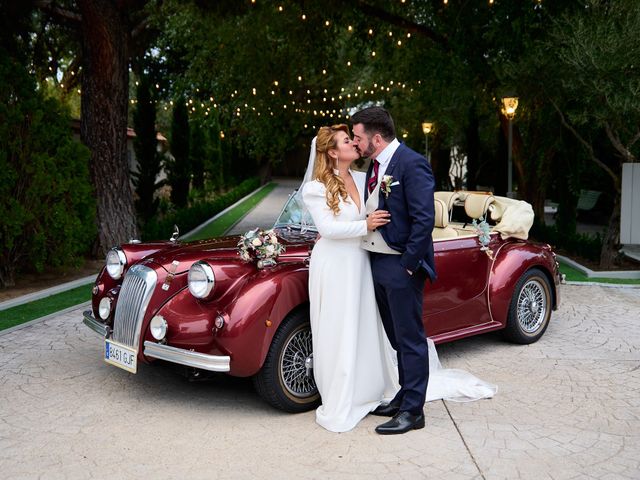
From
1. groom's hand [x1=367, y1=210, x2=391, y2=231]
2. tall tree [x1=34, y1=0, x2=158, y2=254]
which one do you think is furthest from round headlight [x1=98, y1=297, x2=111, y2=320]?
tall tree [x1=34, y1=0, x2=158, y2=254]

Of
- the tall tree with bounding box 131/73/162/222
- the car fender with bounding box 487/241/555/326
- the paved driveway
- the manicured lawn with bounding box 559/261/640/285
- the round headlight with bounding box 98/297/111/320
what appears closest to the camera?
the paved driveway

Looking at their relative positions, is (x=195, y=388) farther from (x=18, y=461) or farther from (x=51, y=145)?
(x=51, y=145)

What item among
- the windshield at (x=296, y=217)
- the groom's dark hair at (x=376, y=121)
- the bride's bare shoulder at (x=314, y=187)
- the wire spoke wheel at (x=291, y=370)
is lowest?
the wire spoke wheel at (x=291, y=370)

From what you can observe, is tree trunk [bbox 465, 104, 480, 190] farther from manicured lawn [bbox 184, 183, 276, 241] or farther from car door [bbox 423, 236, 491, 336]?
car door [bbox 423, 236, 491, 336]

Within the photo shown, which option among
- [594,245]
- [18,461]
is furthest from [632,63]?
[18,461]

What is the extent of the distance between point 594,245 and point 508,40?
14.8ft

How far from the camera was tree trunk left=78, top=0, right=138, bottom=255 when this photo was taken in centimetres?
1160

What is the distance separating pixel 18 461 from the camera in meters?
4.11

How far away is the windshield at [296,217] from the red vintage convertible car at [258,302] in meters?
0.01

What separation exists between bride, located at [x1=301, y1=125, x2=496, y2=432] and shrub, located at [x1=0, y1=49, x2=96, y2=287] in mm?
6100

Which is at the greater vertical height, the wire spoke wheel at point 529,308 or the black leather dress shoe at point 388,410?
the wire spoke wheel at point 529,308

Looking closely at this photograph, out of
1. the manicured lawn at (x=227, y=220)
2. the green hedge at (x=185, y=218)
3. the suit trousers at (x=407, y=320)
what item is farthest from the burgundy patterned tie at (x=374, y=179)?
the green hedge at (x=185, y=218)

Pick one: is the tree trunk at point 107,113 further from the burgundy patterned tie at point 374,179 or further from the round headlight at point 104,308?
the burgundy patterned tie at point 374,179

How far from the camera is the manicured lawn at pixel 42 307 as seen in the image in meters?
7.83
